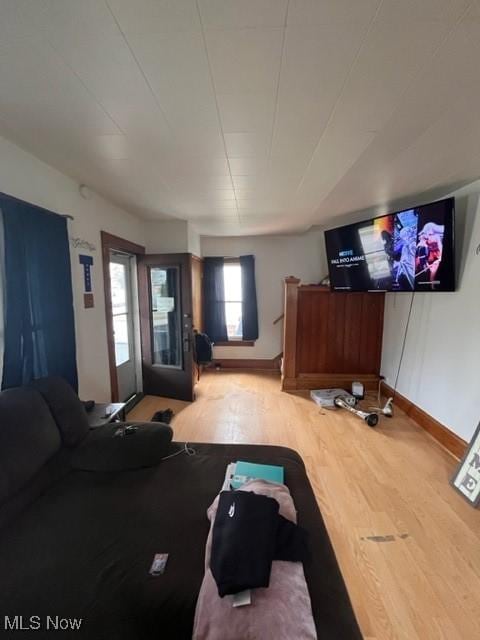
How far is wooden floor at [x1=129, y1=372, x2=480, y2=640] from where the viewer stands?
47.3 inches

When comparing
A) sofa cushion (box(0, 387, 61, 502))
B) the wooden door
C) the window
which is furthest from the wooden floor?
the window

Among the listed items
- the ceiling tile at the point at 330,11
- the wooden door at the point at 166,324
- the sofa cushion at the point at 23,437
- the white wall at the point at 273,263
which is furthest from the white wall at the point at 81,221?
the white wall at the point at 273,263

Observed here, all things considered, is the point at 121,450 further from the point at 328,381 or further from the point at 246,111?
the point at 328,381

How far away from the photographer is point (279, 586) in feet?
2.82

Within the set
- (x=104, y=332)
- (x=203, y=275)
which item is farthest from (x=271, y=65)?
(x=203, y=275)

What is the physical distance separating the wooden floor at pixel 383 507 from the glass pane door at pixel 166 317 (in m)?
0.60

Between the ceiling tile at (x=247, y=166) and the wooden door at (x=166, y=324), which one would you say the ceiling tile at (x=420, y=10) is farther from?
the wooden door at (x=166, y=324)

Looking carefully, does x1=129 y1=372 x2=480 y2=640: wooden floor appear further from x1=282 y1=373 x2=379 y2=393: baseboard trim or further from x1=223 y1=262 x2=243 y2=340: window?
x1=223 y1=262 x2=243 y2=340: window

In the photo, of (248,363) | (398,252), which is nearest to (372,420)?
(398,252)

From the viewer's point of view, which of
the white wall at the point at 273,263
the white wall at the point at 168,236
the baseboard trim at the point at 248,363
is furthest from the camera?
the baseboard trim at the point at 248,363

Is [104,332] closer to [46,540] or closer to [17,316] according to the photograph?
[17,316]

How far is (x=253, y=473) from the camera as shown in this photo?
141cm

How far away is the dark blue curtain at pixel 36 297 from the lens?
1.58m

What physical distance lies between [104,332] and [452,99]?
9.56ft
